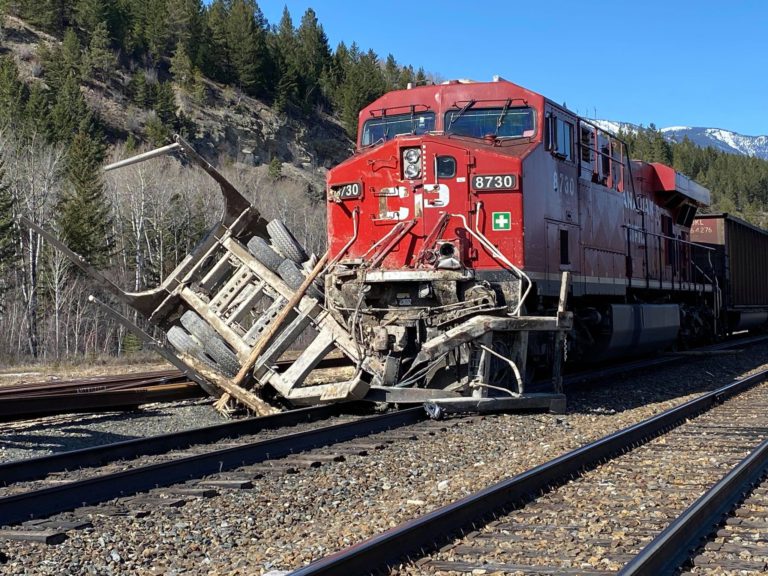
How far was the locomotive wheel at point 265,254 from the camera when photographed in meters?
11.1

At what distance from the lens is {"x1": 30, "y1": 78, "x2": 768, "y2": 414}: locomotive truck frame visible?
1002 cm

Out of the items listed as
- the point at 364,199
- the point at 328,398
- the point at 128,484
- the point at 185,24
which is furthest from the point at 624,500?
the point at 185,24

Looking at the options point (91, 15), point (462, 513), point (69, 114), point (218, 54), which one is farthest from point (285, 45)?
point (462, 513)

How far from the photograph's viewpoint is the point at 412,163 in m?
10.7

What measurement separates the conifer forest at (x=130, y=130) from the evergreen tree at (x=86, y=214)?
8cm

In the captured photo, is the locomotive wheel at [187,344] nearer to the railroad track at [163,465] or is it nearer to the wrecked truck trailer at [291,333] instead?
the wrecked truck trailer at [291,333]

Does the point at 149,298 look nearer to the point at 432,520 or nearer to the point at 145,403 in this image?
the point at 145,403

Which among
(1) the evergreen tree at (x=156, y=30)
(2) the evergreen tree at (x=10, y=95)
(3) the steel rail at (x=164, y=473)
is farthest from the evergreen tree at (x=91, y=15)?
(3) the steel rail at (x=164, y=473)

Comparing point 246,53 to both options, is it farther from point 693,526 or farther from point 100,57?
point 693,526

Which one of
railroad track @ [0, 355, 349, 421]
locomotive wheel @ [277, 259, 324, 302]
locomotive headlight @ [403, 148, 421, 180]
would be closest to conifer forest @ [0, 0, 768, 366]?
railroad track @ [0, 355, 349, 421]

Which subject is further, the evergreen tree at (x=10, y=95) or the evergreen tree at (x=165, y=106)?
the evergreen tree at (x=165, y=106)

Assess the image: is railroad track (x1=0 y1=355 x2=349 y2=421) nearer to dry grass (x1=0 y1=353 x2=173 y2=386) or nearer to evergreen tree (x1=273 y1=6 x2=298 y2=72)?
dry grass (x1=0 y1=353 x2=173 y2=386)

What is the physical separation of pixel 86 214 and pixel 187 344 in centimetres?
3308

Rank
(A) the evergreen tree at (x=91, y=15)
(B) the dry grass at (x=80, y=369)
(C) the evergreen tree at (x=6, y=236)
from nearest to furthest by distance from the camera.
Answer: (B) the dry grass at (x=80, y=369) → (C) the evergreen tree at (x=6, y=236) → (A) the evergreen tree at (x=91, y=15)
